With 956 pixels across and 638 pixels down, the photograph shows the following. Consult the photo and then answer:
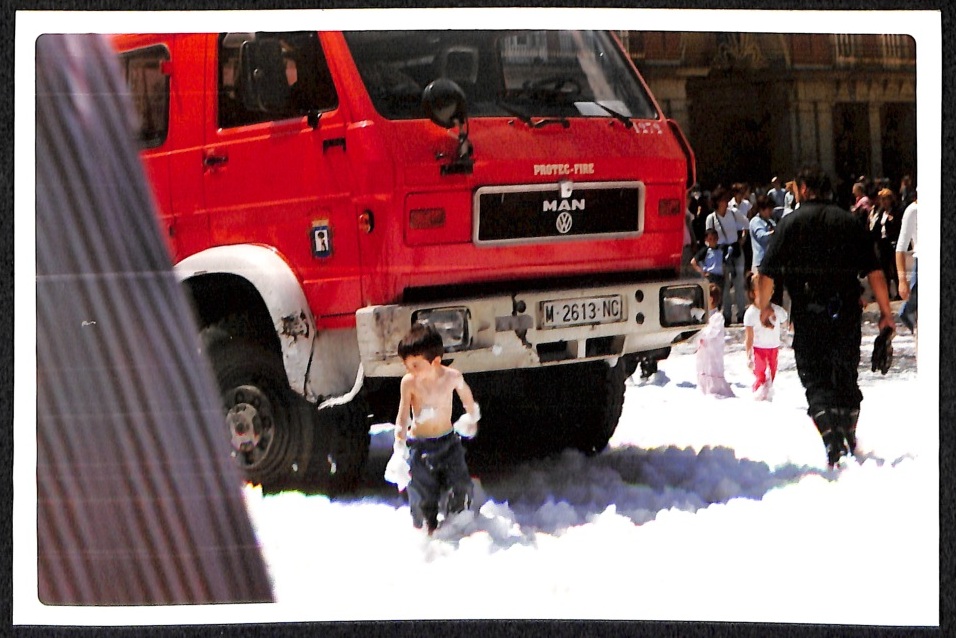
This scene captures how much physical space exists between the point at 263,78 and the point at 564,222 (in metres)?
0.86

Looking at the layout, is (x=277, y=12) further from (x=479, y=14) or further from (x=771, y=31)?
(x=771, y=31)

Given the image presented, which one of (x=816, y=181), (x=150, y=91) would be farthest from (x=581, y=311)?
(x=150, y=91)

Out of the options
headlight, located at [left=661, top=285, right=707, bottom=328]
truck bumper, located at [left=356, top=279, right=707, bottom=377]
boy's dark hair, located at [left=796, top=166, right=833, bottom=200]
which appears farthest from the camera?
boy's dark hair, located at [left=796, top=166, right=833, bottom=200]

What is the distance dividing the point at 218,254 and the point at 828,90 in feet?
5.63

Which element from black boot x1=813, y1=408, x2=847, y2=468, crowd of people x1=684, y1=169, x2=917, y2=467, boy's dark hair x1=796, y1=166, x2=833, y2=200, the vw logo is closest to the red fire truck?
the vw logo

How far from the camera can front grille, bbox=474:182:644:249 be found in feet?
8.08

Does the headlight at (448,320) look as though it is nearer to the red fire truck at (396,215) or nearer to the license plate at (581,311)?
the red fire truck at (396,215)

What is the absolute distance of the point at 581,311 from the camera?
2.44 metres

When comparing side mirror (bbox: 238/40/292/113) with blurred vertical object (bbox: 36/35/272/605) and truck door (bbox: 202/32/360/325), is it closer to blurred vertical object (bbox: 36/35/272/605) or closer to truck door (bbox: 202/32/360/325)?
truck door (bbox: 202/32/360/325)

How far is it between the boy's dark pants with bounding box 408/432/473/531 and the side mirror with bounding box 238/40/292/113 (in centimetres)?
95

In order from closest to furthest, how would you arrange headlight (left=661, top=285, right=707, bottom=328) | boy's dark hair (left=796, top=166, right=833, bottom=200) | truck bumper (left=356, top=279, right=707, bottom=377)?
truck bumper (left=356, top=279, right=707, bottom=377), headlight (left=661, top=285, right=707, bottom=328), boy's dark hair (left=796, top=166, right=833, bottom=200)

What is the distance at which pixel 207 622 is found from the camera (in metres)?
2.74

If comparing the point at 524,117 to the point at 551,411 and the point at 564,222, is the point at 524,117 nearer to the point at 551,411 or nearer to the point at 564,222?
the point at 564,222

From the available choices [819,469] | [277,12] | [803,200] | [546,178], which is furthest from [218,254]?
[819,469]
